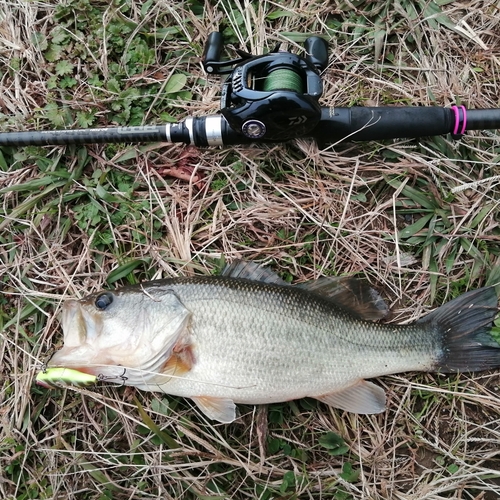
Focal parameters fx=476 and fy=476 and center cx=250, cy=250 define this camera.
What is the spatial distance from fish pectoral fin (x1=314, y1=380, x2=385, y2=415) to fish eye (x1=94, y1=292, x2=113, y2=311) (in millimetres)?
1276

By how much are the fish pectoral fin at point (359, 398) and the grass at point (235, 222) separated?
0.49 ft

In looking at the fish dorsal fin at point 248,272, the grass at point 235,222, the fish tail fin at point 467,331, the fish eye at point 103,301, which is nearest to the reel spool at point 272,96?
the grass at point 235,222

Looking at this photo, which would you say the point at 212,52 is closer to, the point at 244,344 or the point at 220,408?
the point at 244,344

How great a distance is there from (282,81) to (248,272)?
1055mm

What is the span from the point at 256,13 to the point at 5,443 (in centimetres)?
315

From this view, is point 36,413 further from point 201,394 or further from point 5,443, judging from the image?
point 201,394

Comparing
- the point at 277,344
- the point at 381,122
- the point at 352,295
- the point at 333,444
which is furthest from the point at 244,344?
the point at 381,122

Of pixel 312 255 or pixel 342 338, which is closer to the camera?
pixel 342 338

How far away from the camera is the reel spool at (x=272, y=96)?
2.42 meters

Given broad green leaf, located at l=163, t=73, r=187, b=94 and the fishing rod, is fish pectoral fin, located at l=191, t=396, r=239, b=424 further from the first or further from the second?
broad green leaf, located at l=163, t=73, r=187, b=94

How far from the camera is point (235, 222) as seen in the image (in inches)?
117

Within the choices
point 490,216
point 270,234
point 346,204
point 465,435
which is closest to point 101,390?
point 270,234

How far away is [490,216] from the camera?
294 cm

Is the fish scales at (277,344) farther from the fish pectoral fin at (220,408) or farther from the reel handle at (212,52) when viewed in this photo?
the reel handle at (212,52)
